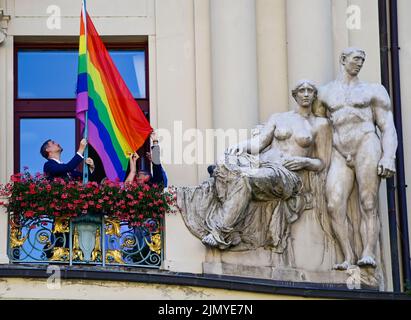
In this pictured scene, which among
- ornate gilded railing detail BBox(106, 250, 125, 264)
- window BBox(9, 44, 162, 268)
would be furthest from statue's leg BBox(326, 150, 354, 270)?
ornate gilded railing detail BBox(106, 250, 125, 264)

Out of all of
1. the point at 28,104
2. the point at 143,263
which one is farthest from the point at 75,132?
the point at 143,263

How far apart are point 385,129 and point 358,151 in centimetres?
32

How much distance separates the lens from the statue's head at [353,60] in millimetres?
23594

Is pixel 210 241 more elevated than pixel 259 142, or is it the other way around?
pixel 259 142

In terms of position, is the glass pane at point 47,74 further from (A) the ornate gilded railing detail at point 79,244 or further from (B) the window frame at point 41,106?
(A) the ornate gilded railing detail at point 79,244

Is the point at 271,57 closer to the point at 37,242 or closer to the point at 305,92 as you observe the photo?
the point at 305,92

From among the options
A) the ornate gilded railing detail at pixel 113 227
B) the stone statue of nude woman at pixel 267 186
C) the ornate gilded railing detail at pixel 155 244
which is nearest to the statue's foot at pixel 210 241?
the stone statue of nude woman at pixel 267 186

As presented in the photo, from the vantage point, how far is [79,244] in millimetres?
22797

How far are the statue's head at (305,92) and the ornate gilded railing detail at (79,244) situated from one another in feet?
6.37

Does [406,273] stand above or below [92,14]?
below

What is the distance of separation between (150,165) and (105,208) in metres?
1.24

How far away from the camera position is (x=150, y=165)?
24.0 m

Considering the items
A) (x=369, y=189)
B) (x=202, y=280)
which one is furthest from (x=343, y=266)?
(x=202, y=280)
